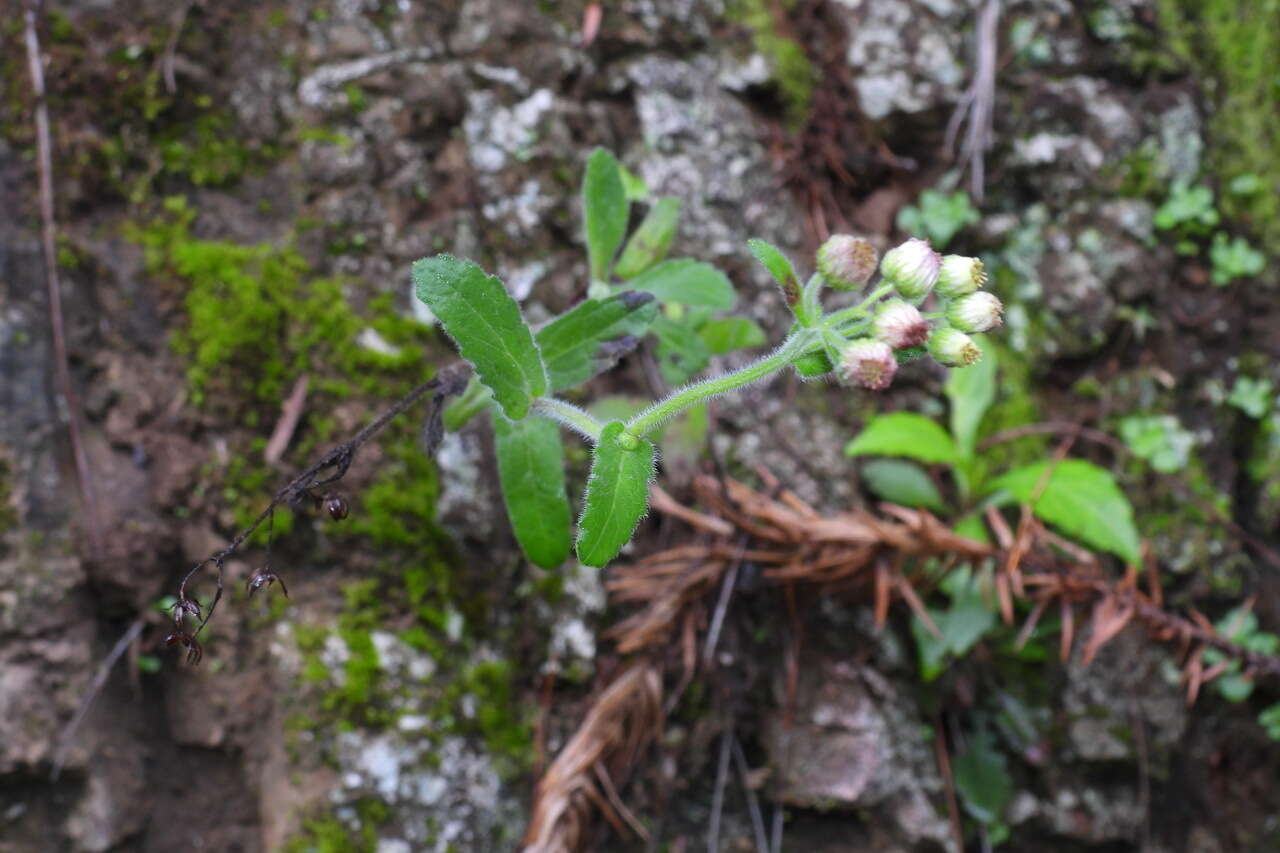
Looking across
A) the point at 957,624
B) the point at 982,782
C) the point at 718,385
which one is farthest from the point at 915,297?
the point at 982,782

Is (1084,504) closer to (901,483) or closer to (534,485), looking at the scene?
(901,483)

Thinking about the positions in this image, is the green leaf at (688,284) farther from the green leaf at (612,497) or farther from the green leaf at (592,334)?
the green leaf at (612,497)

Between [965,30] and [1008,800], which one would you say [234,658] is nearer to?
[1008,800]

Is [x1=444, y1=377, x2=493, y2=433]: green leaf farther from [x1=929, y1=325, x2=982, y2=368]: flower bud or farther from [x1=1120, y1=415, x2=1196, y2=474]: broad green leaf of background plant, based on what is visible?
[x1=1120, y1=415, x2=1196, y2=474]: broad green leaf of background plant

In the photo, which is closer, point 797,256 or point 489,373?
point 489,373

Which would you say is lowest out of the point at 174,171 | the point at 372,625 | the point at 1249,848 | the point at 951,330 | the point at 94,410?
the point at 1249,848

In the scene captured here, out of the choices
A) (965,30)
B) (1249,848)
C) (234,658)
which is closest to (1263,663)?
(1249,848)
